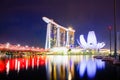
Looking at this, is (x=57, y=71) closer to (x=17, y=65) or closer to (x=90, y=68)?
(x=90, y=68)

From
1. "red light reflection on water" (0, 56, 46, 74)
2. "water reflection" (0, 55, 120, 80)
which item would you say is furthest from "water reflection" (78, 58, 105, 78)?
"red light reflection on water" (0, 56, 46, 74)

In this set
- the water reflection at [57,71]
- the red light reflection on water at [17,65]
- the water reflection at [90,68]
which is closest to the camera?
the water reflection at [57,71]

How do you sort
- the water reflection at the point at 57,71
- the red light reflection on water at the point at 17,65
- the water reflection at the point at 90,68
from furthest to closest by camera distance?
the red light reflection on water at the point at 17,65
the water reflection at the point at 90,68
the water reflection at the point at 57,71

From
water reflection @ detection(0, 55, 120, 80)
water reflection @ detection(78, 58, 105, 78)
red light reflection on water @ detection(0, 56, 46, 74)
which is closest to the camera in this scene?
water reflection @ detection(0, 55, 120, 80)

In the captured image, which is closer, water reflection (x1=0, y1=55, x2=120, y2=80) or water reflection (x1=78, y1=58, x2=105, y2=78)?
water reflection (x1=0, y1=55, x2=120, y2=80)

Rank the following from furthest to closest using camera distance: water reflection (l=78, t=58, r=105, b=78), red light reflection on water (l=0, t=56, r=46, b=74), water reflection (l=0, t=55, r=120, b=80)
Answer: red light reflection on water (l=0, t=56, r=46, b=74) → water reflection (l=78, t=58, r=105, b=78) → water reflection (l=0, t=55, r=120, b=80)

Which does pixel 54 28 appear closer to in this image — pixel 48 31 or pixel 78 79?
pixel 48 31

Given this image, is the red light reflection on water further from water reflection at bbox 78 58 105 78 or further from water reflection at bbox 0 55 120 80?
water reflection at bbox 78 58 105 78

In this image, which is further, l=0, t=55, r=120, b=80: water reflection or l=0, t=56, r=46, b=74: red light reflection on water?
l=0, t=56, r=46, b=74: red light reflection on water

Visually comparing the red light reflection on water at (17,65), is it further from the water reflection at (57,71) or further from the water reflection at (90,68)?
the water reflection at (90,68)

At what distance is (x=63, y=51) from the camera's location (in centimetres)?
14300

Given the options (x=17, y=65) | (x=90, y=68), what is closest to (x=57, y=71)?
(x=90, y=68)

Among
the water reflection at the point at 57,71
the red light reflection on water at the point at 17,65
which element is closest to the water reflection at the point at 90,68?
the water reflection at the point at 57,71

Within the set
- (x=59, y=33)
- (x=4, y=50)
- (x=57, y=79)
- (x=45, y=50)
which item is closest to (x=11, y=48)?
(x=4, y=50)
